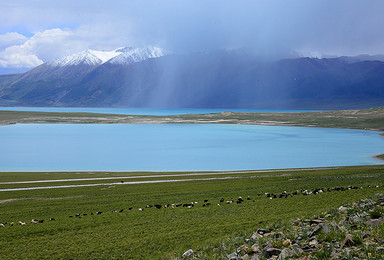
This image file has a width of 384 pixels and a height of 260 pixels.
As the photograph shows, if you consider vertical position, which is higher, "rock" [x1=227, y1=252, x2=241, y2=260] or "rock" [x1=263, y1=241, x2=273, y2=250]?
"rock" [x1=263, y1=241, x2=273, y2=250]

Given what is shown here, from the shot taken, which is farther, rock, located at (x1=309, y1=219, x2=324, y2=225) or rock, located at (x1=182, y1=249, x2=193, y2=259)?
rock, located at (x1=309, y1=219, x2=324, y2=225)

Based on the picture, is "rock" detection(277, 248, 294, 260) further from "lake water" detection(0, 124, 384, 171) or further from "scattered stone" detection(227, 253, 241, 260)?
"lake water" detection(0, 124, 384, 171)

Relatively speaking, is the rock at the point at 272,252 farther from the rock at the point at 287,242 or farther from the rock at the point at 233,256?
the rock at the point at 233,256

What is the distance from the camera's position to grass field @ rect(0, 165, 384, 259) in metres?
12.0

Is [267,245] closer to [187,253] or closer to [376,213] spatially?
[187,253]

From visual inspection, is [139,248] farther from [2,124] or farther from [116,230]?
[2,124]

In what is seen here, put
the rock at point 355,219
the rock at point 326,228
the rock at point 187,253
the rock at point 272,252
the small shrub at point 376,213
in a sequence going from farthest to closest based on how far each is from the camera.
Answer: the rock at point 187,253 → the small shrub at point 376,213 → the rock at point 355,219 → the rock at point 326,228 → the rock at point 272,252

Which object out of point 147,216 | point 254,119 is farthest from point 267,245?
point 254,119

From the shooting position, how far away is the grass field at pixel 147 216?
39.4ft

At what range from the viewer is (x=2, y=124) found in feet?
363

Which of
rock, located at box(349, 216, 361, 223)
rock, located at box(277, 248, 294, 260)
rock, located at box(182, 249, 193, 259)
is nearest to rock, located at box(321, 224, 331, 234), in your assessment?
rock, located at box(349, 216, 361, 223)

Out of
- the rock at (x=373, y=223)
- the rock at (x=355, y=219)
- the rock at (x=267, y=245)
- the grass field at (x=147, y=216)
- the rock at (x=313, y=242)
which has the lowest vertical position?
the grass field at (x=147, y=216)

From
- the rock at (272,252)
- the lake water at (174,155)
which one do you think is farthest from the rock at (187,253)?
the lake water at (174,155)

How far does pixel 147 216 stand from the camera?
1595 cm
